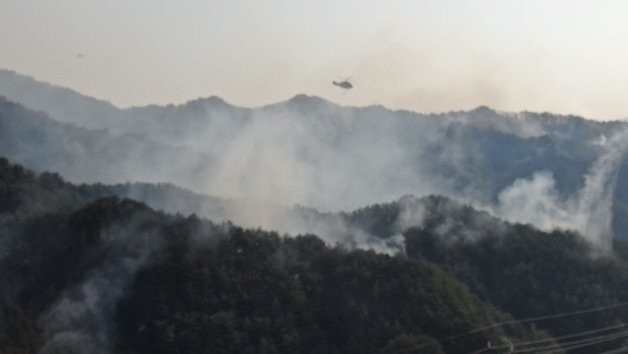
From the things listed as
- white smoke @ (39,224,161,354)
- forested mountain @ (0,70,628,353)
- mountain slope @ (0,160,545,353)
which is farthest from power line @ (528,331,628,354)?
white smoke @ (39,224,161,354)

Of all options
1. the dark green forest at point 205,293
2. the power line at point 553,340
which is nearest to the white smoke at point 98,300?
the dark green forest at point 205,293

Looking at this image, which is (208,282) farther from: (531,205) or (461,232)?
(531,205)

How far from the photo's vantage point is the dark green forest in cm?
7188

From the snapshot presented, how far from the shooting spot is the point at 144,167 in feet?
602

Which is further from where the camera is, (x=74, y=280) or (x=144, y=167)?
(x=144, y=167)

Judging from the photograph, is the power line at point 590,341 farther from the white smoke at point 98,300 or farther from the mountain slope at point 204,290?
the white smoke at point 98,300

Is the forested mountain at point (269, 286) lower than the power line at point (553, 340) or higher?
higher

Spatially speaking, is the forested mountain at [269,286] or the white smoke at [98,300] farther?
the forested mountain at [269,286]

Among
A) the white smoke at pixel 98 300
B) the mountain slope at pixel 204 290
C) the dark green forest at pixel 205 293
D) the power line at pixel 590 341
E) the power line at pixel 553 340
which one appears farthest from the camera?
the power line at pixel 590 341

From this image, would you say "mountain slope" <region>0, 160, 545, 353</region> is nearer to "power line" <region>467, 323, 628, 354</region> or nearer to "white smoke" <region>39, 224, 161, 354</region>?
"white smoke" <region>39, 224, 161, 354</region>

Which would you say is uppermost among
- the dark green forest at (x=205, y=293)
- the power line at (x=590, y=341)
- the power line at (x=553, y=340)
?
the dark green forest at (x=205, y=293)

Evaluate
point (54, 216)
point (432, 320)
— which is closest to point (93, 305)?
point (54, 216)

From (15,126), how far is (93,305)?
101 m

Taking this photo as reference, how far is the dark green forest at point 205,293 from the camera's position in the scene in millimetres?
71875
